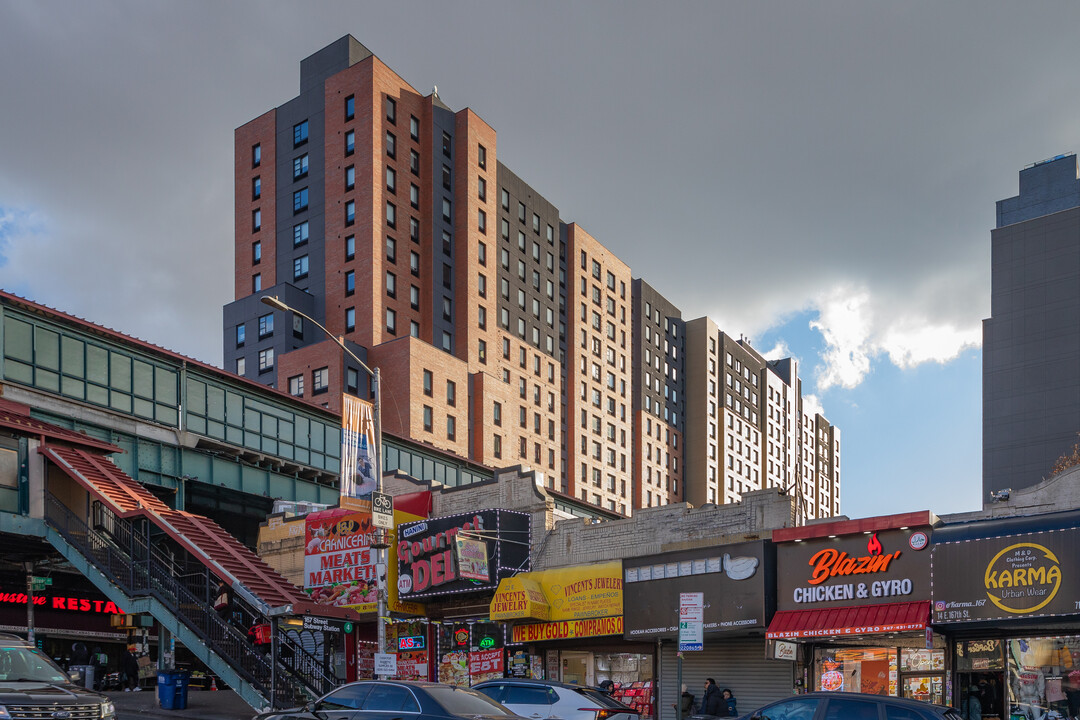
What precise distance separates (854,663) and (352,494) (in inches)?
482

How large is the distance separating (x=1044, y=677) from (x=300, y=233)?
6899 cm

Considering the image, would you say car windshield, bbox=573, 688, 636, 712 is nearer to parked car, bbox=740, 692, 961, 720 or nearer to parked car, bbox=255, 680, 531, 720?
parked car, bbox=740, 692, 961, 720

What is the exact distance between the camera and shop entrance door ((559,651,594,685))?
2888 cm

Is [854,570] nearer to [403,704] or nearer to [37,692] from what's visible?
[403,704]

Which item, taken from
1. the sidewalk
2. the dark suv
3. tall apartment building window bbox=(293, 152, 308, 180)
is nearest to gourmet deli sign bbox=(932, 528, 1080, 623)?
the dark suv

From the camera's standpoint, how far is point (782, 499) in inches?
1011

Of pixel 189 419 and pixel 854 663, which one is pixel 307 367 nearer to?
pixel 189 419

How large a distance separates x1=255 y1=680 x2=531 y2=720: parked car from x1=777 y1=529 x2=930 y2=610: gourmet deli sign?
417 inches

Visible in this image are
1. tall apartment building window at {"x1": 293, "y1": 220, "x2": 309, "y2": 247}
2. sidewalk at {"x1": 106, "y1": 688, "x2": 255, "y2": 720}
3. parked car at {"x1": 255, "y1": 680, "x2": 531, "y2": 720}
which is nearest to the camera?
parked car at {"x1": 255, "y1": 680, "x2": 531, "y2": 720}

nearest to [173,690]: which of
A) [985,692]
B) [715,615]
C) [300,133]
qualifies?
[715,615]

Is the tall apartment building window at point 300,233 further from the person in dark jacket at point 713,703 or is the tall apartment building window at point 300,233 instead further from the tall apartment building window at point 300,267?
the person in dark jacket at point 713,703

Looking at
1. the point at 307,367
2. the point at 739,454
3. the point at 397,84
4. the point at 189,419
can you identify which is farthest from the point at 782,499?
the point at 739,454

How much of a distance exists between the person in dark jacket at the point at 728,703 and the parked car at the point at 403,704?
35.5 feet

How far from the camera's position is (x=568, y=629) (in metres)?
28.1
